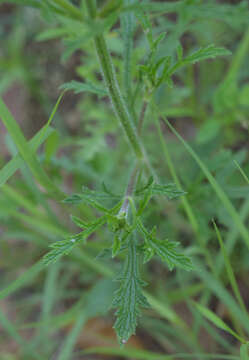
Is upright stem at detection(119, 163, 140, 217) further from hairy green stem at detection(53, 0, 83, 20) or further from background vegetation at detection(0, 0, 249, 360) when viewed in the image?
hairy green stem at detection(53, 0, 83, 20)

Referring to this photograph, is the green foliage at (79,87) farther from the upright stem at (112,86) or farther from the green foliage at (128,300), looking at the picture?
the green foliage at (128,300)

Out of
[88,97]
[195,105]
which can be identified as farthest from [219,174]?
[88,97]

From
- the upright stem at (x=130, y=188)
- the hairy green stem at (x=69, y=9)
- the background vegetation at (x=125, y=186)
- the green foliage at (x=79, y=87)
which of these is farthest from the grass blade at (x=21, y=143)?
the hairy green stem at (x=69, y=9)

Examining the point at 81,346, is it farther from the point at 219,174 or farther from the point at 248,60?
the point at 248,60

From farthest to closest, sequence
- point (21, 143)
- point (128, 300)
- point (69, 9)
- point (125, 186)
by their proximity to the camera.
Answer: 1. point (125, 186)
2. point (21, 143)
3. point (128, 300)
4. point (69, 9)

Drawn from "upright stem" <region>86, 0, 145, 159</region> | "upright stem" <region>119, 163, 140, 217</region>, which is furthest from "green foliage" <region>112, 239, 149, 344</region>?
"upright stem" <region>86, 0, 145, 159</region>

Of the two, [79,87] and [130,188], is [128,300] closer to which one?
[130,188]

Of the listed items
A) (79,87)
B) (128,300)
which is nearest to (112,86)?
(79,87)
